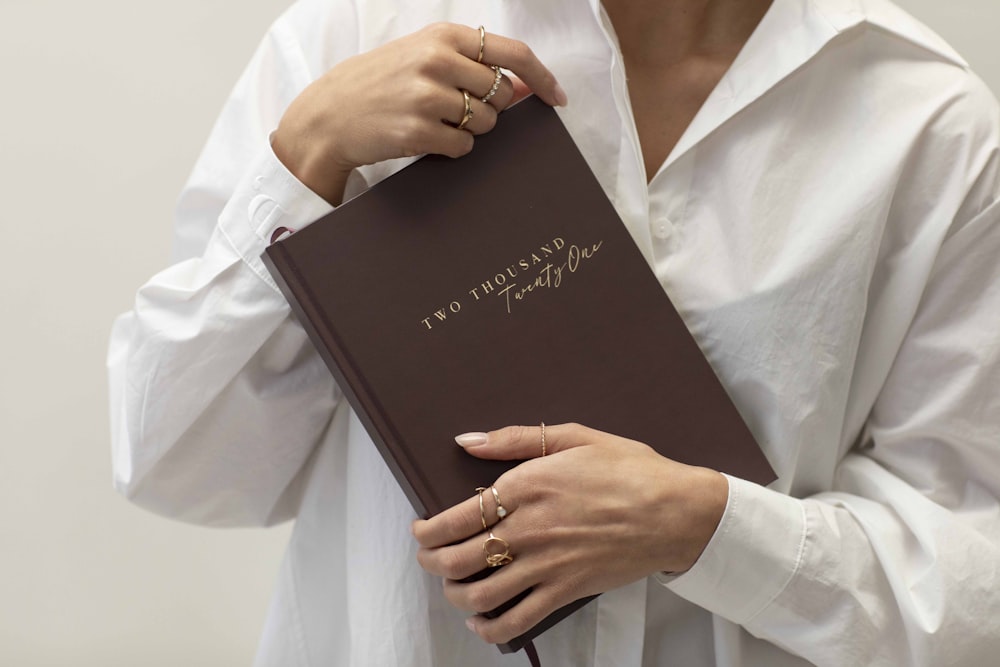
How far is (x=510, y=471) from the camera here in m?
0.72

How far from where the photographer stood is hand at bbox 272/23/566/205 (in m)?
0.70

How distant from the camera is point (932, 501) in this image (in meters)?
0.87

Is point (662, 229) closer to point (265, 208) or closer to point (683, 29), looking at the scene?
point (683, 29)

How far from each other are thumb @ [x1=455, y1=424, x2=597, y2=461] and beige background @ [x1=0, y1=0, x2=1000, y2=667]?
0.73 m

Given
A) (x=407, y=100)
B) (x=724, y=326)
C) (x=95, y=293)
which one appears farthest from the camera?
(x=95, y=293)

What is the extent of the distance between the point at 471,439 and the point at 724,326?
0.25m

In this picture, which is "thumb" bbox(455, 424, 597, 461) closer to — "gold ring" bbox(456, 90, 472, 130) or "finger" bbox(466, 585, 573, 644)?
"finger" bbox(466, 585, 573, 644)

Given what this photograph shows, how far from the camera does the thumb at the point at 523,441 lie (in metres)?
0.72

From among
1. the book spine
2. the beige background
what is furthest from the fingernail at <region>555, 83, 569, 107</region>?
the beige background

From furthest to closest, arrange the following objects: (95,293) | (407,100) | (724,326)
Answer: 1. (95,293)
2. (724,326)
3. (407,100)

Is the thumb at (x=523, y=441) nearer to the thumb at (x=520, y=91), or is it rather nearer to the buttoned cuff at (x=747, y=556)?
the buttoned cuff at (x=747, y=556)

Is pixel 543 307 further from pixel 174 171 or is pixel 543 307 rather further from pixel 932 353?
pixel 174 171

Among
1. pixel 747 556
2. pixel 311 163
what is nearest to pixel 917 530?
pixel 747 556

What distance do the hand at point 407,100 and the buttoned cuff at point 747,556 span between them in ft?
1.10
